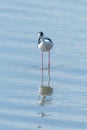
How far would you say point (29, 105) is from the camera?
10.3m

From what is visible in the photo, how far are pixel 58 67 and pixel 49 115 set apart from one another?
3.10m

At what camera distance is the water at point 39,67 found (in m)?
9.73

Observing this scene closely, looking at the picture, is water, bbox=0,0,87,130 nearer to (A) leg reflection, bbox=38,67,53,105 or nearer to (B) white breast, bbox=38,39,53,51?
(A) leg reflection, bbox=38,67,53,105

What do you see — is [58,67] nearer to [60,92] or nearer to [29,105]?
[60,92]

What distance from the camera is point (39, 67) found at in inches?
504

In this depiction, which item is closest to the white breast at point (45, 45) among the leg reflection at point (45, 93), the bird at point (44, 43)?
the bird at point (44, 43)

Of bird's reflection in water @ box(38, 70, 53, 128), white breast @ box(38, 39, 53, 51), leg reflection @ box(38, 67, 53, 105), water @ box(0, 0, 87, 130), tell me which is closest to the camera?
water @ box(0, 0, 87, 130)

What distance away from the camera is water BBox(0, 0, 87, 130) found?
31.9 feet

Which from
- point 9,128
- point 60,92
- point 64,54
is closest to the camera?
point 9,128

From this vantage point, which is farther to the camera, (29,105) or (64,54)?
(64,54)

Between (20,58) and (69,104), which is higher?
(20,58)

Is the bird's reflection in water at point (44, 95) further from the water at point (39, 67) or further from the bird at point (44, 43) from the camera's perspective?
the bird at point (44, 43)

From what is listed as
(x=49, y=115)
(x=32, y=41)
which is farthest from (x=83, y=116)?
(x=32, y=41)

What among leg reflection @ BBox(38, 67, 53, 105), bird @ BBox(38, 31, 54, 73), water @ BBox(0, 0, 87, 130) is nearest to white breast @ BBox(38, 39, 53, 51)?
bird @ BBox(38, 31, 54, 73)
